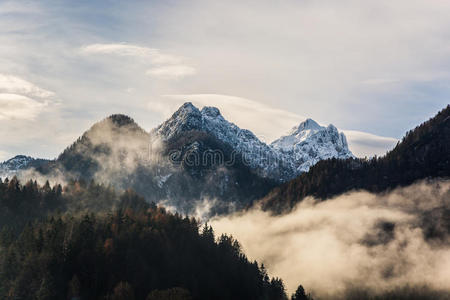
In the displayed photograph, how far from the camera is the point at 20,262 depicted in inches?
5881

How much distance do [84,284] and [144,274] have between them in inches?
912

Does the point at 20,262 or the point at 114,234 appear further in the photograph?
the point at 114,234

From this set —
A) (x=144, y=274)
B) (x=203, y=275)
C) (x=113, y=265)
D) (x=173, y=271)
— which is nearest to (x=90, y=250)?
(x=113, y=265)

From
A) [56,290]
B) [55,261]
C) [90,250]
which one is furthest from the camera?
[90,250]

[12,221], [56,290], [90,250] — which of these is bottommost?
[56,290]

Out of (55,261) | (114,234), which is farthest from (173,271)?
(55,261)

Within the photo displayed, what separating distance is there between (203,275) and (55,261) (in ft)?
186

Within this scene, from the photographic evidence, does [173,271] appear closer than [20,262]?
No

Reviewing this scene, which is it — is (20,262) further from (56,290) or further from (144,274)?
(144,274)

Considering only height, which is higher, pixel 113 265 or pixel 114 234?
pixel 114 234

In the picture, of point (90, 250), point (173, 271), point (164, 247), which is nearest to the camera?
point (90, 250)

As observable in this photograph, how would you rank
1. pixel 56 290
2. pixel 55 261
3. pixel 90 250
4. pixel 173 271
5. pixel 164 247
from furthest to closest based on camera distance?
1. pixel 164 247
2. pixel 173 271
3. pixel 90 250
4. pixel 55 261
5. pixel 56 290

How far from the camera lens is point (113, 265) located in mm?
166500

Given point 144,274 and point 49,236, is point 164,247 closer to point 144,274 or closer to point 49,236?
point 144,274
